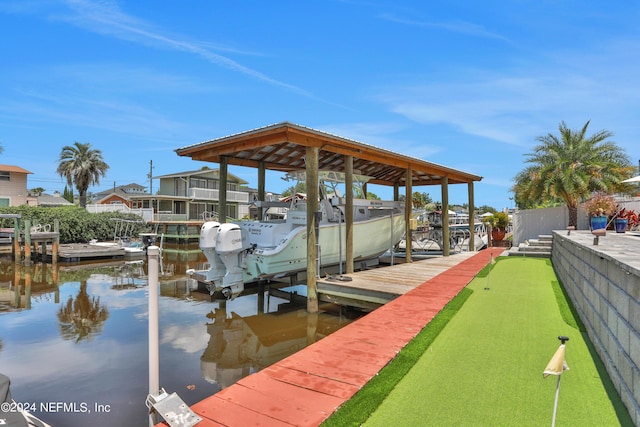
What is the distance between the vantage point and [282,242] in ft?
28.9

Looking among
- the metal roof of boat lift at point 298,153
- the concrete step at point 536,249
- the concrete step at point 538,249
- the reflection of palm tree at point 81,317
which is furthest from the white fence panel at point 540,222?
the reflection of palm tree at point 81,317

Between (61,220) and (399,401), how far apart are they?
28.8 meters

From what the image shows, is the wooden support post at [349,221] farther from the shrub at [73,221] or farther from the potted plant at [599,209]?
the shrub at [73,221]

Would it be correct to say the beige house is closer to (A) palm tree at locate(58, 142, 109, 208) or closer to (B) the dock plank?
(A) palm tree at locate(58, 142, 109, 208)

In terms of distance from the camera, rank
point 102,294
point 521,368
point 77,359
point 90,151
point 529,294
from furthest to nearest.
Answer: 1. point 90,151
2. point 102,294
3. point 529,294
4. point 77,359
5. point 521,368

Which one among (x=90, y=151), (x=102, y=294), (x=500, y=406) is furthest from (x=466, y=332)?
(x=90, y=151)

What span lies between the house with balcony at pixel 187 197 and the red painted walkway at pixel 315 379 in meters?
32.5

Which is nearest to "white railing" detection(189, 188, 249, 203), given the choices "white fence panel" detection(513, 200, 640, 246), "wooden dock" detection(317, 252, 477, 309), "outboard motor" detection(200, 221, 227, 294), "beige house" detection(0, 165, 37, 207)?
"beige house" detection(0, 165, 37, 207)

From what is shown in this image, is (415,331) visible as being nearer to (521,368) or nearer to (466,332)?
(466,332)

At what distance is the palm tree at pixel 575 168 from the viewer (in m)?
15.5

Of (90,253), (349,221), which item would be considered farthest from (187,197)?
(349,221)

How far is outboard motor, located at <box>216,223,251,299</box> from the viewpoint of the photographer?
8.30 metres

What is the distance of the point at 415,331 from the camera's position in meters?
4.62

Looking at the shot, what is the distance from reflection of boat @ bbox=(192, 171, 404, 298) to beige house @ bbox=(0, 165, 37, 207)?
3243 cm
